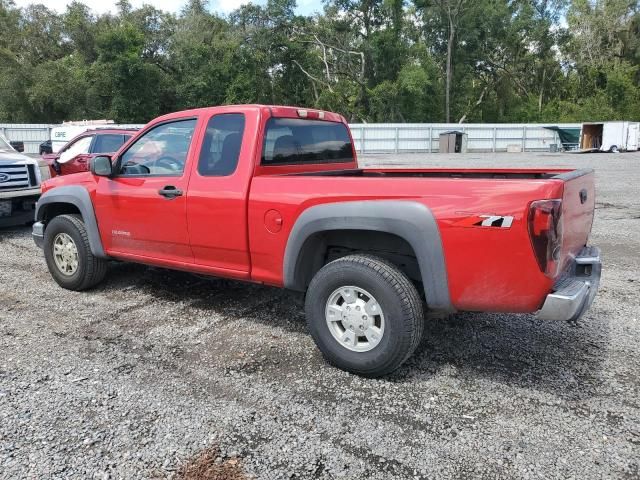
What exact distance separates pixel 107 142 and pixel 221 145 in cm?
895


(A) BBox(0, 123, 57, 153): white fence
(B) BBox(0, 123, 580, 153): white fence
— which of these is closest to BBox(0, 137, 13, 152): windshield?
(A) BBox(0, 123, 57, 153): white fence

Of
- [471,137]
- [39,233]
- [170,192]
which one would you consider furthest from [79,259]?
[471,137]

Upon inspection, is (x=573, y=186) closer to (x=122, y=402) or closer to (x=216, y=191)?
(x=216, y=191)

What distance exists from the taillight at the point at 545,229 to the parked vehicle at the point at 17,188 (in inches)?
316

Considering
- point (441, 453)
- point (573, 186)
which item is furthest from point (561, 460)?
point (573, 186)

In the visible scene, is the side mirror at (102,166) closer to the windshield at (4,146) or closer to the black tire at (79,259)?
the black tire at (79,259)

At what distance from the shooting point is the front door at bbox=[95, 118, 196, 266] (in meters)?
4.45

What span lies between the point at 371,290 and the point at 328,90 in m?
48.8

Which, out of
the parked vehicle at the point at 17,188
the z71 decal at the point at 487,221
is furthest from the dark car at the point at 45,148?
the z71 decal at the point at 487,221

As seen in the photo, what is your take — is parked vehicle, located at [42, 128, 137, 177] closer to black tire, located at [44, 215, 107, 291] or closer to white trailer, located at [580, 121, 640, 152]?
black tire, located at [44, 215, 107, 291]

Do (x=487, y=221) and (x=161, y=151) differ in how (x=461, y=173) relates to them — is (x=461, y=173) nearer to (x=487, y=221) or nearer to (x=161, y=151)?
(x=487, y=221)

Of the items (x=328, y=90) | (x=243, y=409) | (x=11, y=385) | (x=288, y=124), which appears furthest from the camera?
(x=328, y=90)

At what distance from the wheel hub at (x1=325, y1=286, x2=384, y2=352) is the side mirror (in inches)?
102

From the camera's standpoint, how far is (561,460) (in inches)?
105
